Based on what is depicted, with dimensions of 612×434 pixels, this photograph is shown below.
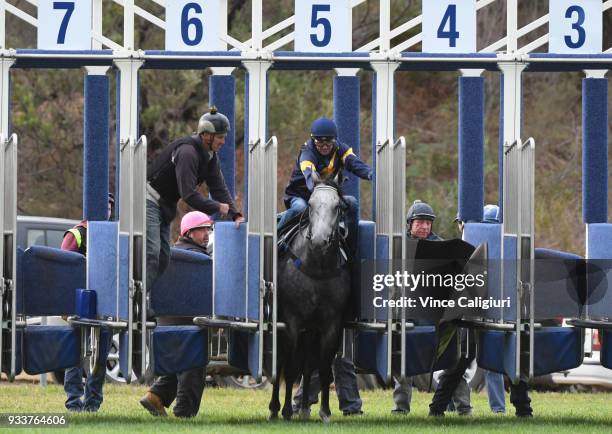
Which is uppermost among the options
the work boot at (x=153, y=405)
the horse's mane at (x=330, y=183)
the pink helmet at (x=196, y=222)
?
the horse's mane at (x=330, y=183)

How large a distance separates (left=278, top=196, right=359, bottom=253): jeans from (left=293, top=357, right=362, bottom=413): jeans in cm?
142

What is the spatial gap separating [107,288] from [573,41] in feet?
13.9

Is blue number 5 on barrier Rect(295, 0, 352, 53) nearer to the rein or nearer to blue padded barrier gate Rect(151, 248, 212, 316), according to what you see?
the rein

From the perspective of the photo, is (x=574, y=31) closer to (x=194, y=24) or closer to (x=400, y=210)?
(x=400, y=210)

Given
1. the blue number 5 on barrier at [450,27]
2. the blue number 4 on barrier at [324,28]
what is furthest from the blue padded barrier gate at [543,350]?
the blue number 4 on barrier at [324,28]

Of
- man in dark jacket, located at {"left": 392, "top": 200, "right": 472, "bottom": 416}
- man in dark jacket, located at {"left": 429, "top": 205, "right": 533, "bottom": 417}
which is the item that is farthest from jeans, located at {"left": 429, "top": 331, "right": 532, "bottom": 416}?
man in dark jacket, located at {"left": 392, "top": 200, "right": 472, "bottom": 416}

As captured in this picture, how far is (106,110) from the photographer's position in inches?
572

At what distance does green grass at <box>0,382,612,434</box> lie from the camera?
41.0 ft

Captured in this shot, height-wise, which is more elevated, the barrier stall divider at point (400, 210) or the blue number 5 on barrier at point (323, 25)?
the blue number 5 on barrier at point (323, 25)

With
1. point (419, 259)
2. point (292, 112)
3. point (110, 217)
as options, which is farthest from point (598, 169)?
point (292, 112)

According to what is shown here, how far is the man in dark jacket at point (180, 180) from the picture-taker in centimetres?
1331

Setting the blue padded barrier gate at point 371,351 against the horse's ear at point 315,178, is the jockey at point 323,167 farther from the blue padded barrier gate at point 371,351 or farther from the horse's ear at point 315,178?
the blue padded barrier gate at point 371,351

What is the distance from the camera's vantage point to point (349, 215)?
13.6m

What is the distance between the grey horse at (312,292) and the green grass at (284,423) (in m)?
0.41
